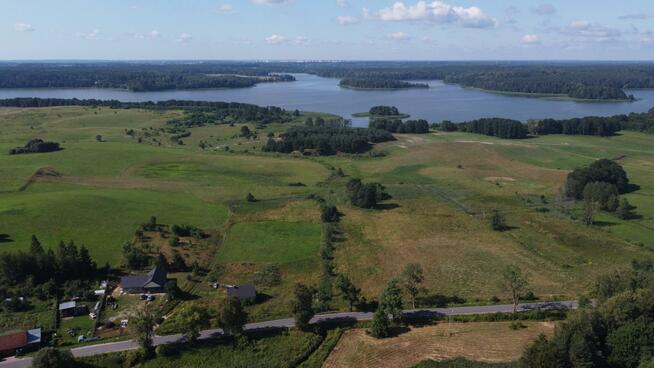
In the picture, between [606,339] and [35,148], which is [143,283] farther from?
→ [35,148]

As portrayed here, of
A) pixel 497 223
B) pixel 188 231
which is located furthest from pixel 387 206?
pixel 188 231

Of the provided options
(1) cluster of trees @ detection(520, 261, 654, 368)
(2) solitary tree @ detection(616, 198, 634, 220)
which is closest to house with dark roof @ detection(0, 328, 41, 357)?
(1) cluster of trees @ detection(520, 261, 654, 368)

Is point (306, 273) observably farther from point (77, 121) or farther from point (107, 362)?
point (77, 121)

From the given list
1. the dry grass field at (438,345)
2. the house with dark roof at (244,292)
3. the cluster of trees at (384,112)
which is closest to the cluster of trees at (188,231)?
the house with dark roof at (244,292)

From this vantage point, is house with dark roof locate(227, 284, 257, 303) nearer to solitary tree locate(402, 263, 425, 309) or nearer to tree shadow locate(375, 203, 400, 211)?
solitary tree locate(402, 263, 425, 309)

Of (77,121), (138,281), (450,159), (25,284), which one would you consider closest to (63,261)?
(25,284)
